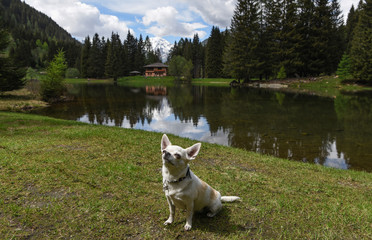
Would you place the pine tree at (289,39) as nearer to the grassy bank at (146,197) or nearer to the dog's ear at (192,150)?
the grassy bank at (146,197)

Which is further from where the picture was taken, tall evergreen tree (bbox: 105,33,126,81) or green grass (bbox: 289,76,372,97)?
tall evergreen tree (bbox: 105,33,126,81)

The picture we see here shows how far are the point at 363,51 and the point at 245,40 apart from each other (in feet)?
93.5

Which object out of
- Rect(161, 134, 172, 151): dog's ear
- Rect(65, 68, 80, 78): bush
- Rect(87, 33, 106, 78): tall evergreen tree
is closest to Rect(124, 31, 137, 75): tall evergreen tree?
Rect(87, 33, 106, 78): tall evergreen tree

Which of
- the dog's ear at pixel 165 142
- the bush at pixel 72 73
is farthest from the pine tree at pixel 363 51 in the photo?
the bush at pixel 72 73

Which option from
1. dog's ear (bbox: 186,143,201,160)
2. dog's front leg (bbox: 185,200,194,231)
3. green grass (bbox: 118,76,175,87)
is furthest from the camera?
green grass (bbox: 118,76,175,87)

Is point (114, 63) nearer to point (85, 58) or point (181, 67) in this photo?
point (85, 58)

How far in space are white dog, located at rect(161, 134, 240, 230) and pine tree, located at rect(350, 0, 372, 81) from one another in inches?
2342

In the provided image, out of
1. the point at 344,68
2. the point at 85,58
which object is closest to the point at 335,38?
the point at 344,68

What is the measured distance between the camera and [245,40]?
66.6 metres

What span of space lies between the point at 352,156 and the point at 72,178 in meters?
12.9

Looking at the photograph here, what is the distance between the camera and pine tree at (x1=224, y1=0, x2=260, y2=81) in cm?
6619

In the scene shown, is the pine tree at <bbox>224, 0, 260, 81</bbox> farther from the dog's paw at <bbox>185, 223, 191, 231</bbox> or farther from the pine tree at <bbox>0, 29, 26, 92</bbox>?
the dog's paw at <bbox>185, 223, 191, 231</bbox>

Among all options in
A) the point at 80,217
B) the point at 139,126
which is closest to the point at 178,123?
the point at 139,126

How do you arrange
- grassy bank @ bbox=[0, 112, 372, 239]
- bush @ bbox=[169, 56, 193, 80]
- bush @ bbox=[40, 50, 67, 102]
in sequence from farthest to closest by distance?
bush @ bbox=[169, 56, 193, 80] < bush @ bbox=[40, 50, 67, 102] < grassy bank @ bbox=[0, 112, 372, 239]
